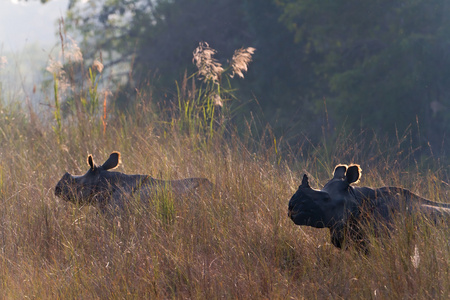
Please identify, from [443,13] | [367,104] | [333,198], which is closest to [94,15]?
[367,104]

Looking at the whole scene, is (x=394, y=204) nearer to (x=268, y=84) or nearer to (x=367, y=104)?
(x=367, y=104)

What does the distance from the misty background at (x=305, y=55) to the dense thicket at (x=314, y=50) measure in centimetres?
2

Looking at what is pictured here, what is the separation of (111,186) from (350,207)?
200 centimetres

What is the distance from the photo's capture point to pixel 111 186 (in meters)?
4.56

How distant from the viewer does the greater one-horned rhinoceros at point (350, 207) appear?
3244 millimetres

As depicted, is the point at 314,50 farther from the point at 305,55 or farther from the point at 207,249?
the point at 207,249

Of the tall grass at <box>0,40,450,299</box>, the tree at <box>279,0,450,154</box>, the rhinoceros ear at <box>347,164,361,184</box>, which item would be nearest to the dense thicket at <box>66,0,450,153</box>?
the tree at <box>279,0,450,154</box>

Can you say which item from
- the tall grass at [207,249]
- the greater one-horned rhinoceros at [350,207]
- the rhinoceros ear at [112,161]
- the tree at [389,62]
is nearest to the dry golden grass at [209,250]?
the tall grass at [207,249]

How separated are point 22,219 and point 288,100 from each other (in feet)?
30.3

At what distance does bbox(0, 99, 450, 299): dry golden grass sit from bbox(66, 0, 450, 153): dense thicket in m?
4.72

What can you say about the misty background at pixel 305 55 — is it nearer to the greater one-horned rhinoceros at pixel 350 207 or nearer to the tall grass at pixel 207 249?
the tall grass at pixel 207 249

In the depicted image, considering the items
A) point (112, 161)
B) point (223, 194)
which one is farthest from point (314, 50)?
point (223, 194)

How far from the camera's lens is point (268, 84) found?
13.0m

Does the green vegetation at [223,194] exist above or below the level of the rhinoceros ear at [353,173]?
below
